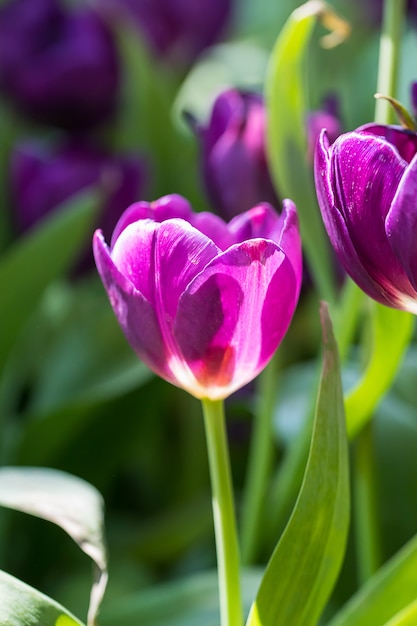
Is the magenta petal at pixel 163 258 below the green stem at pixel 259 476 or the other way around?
the other way around

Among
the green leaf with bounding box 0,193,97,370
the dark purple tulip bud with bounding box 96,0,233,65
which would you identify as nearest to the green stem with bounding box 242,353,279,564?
the green leaf with bounding box 0,193,97,370

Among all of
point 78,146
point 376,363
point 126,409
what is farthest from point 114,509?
point 376,363

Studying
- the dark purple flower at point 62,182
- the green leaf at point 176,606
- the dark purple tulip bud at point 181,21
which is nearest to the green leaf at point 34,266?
the dark purple flower at point 62,182

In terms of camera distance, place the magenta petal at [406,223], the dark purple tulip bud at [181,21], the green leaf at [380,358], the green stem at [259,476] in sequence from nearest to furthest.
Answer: the magenta petal at [406,223] < the green leaf at [380,358] < the green stem at [259,476] < the dark purple tulip bud at [181,21]

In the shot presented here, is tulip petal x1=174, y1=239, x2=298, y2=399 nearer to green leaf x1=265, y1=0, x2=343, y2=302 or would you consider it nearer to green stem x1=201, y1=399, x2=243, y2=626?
green stem x1=201, y1=399, x2=243, y2=626

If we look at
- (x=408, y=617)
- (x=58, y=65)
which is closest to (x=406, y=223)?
(x=408, y=617)

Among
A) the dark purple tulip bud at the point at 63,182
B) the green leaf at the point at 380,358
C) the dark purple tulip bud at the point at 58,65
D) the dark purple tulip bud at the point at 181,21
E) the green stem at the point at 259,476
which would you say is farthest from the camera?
the dark purple tulip bud at the point at 181,21

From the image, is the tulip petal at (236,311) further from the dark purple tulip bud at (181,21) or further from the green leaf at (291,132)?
the dark purple tulip bud at (181,21)
